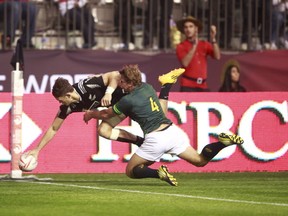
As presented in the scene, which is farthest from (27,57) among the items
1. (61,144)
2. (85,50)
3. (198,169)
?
(198,169)

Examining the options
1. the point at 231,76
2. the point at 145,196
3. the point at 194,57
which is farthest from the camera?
the point at 231,76

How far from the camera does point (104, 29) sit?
75.2 ft

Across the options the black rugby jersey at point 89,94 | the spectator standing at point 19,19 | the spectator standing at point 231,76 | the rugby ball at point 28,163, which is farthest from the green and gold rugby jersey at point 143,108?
the spectator standing at point 231,76

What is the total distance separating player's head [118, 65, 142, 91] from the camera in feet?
53.3

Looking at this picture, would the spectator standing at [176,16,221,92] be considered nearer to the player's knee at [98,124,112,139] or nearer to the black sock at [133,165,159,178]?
the player's knee at [98,124,112,139]

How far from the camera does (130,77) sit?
16250 mm

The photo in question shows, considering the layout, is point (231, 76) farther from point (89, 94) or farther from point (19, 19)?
point (89, 94)

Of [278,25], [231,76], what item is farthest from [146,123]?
[278,25]

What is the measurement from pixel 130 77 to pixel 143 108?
Result: 51 centimetres

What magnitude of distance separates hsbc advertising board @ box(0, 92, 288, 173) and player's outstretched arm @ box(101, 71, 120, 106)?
2609 millimetres

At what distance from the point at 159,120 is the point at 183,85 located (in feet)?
18.7

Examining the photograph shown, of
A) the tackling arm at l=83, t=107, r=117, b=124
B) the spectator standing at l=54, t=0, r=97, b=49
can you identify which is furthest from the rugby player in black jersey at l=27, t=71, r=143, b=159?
the spectator standing at l=54, t=0, r=97, b=49

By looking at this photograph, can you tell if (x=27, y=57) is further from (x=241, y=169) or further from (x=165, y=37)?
(x=241, y=169)

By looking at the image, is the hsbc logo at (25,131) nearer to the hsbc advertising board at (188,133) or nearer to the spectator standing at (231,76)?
the hsbc advertising board at (188,133)
